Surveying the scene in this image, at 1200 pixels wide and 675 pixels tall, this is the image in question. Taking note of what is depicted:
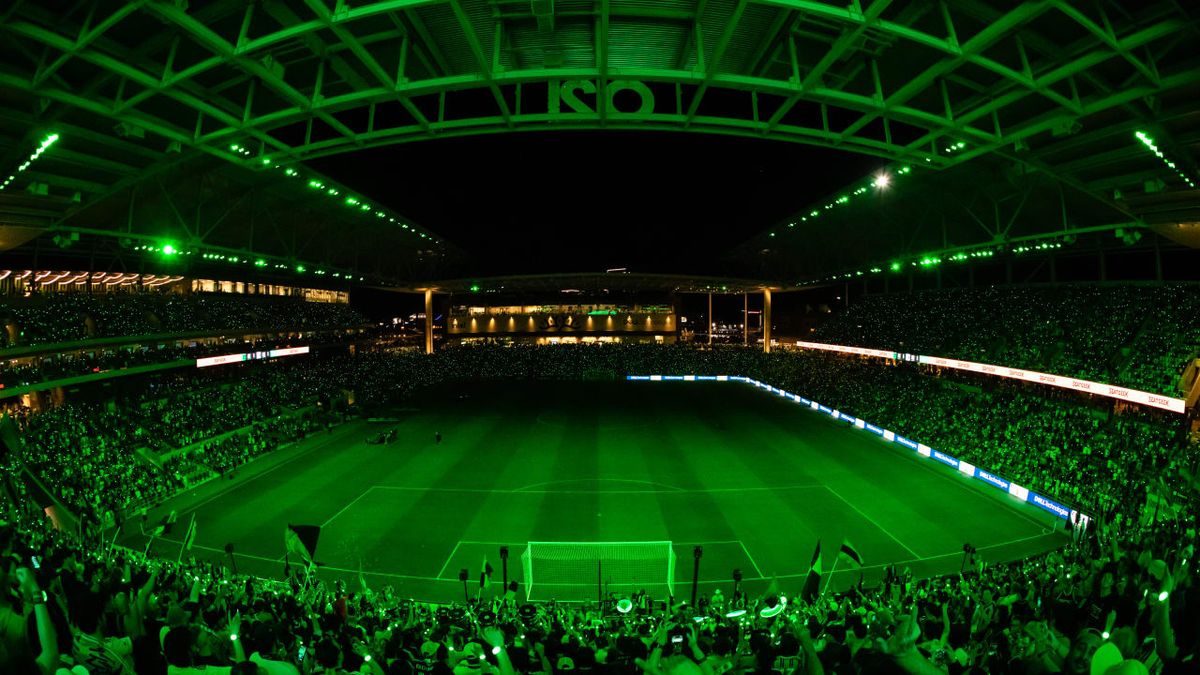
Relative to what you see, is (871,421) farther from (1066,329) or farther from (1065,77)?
(1065,77)

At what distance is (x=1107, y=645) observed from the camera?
122 inches

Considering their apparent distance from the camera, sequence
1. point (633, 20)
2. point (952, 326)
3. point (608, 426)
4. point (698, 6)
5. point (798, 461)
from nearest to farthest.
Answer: point (698, 6), point (633, 20), point (798, 461), point (608, 426), point (952, 326)

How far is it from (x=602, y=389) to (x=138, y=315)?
115 ft

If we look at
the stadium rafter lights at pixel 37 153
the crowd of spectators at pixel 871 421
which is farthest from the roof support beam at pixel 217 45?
the crowd of spectators at pixel 871 421

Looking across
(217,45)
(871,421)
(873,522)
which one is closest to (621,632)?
(217,45)

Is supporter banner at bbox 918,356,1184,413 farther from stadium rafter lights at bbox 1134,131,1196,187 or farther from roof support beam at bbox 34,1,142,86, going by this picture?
roof support beam at bbox 34,1,142,86

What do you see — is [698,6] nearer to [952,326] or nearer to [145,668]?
[145,668]

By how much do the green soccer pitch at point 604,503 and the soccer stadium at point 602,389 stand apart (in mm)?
210

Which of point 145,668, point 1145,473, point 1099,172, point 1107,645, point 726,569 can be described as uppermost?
point 1099,172

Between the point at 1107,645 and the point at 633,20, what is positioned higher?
the point at 633,20

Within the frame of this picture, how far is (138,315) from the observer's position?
3725cm

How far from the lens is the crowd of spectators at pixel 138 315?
28938 millimetres

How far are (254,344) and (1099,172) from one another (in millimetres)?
50366

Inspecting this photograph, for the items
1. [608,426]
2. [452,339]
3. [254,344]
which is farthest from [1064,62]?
[452,339]
